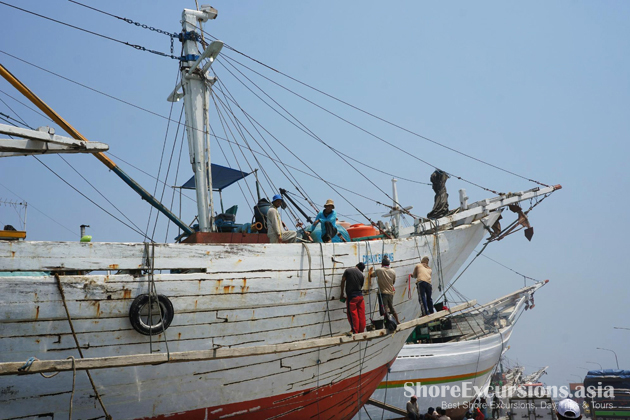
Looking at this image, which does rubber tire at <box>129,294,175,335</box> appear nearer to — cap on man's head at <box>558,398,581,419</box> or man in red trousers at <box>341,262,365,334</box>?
man in red trousers at <box>341,262,365,334</box>

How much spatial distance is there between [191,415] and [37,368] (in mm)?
3040

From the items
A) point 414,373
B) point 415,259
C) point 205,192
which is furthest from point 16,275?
point 414,373

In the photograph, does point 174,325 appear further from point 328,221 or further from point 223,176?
point 223,176

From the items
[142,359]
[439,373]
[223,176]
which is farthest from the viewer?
[439,373]

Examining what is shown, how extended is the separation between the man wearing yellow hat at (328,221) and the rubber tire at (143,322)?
368 centimetres

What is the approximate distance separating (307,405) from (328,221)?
3.49 metres

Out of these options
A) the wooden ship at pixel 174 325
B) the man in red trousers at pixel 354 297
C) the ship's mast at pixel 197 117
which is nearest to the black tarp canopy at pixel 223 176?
the ship's mast at pixel 197 117

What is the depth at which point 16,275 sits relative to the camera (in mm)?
6699

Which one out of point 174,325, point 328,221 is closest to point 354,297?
point 328,221

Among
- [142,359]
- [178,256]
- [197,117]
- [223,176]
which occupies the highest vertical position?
[197,117]

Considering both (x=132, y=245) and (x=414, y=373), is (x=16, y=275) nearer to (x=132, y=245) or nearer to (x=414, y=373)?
(x=132, y=245)

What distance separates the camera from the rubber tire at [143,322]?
7.12 meters

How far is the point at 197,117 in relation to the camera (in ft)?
37.3

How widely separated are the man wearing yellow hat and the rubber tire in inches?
145
